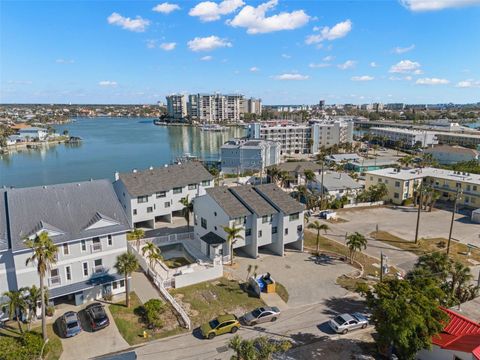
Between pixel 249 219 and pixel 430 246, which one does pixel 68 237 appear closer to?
pixel 249 219

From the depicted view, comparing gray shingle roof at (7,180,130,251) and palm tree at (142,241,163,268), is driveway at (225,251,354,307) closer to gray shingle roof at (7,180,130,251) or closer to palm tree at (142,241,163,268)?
palm tree at (142,241,163,268)

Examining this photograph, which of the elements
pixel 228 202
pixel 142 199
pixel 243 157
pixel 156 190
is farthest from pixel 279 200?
pixel 243 157

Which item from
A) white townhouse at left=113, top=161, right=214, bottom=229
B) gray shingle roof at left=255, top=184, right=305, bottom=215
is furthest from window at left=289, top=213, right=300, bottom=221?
white townhouse at left=113, top=161, right=214, bottom=229

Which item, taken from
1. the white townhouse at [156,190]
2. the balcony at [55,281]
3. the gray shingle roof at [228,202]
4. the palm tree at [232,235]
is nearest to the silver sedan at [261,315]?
the palm tree at [232,235]

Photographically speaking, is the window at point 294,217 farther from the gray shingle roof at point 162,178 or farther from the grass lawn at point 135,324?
the gray shingle roof at point 162,178

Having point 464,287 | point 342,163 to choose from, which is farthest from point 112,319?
point 342,163

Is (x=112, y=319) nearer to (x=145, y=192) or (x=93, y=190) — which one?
(x=93, y=190)
